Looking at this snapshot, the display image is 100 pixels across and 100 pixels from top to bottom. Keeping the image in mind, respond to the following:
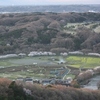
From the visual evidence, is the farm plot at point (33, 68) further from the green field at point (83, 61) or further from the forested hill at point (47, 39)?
the forested hill at point (47, 39)

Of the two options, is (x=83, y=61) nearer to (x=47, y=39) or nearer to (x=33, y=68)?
(x=33, y=68)

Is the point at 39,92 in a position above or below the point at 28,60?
above

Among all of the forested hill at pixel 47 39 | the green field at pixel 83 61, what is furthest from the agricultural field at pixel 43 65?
the forested hill at pixel 47 39

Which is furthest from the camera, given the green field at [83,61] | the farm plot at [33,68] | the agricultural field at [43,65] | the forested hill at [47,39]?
the forested hill at [47,39]

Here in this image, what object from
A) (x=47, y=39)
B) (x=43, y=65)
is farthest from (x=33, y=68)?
(x=47, y=39)

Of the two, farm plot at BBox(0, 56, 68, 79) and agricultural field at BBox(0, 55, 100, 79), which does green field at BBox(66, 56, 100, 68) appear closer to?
agricultural field at BBox(0, 55, 100, 79)

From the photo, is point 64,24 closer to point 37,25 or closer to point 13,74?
point 37,25

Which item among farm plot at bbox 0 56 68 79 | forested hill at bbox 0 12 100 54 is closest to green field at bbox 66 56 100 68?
farm plot at bbox 0 56 68 79

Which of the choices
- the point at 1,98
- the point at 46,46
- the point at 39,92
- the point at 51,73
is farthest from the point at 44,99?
the point at 46,46

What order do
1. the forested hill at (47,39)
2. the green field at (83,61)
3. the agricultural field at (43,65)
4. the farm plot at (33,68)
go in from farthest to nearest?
1. the forested hill at (47,39)
2. the green field at (83,61)
3. the agricultural field at (43,65)
4. the farm plot at (33,68)
